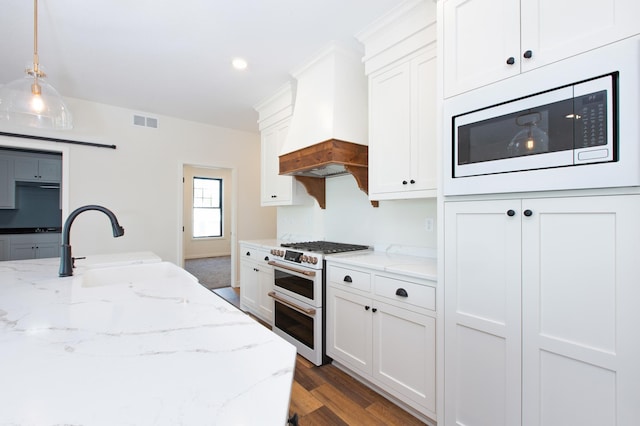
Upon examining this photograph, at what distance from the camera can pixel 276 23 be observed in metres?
2.18

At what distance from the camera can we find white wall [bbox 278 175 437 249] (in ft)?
7.80

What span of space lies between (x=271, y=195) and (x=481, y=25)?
9.13ft

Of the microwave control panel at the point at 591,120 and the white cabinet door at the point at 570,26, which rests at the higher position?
the white cabinet door at the point at 570,26

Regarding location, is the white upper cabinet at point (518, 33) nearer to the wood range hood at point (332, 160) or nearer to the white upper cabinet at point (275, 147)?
the wood range hood at point (332, 160)

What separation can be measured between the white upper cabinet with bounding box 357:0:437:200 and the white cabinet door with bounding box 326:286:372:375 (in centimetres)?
81

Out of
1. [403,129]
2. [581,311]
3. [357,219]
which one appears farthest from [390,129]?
[581,311]

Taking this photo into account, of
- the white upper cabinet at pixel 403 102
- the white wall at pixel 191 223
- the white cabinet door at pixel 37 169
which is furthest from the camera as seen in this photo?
the white wall at pixel 191 223

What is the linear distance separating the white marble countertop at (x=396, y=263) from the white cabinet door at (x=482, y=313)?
7.9 inches

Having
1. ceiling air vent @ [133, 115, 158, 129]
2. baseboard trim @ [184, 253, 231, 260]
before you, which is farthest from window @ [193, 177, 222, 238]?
ceiling air vent @ [133, 115, 158, 129]

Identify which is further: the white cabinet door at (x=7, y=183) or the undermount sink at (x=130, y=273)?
the white cabinet door at (x=7, y=183)

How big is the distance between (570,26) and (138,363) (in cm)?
184

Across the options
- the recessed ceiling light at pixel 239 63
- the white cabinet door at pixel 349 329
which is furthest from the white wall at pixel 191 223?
the white cabinet door at pixel 349 329

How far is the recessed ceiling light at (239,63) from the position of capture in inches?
106

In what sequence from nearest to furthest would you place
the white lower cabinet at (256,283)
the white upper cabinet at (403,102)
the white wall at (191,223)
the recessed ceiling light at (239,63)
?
1. the white upper cabinet at (403,102)
2. the recessed ceiling light at (239,63)
3. the white lower cabinet at (256,283)
4. the white wall at (191,223)
